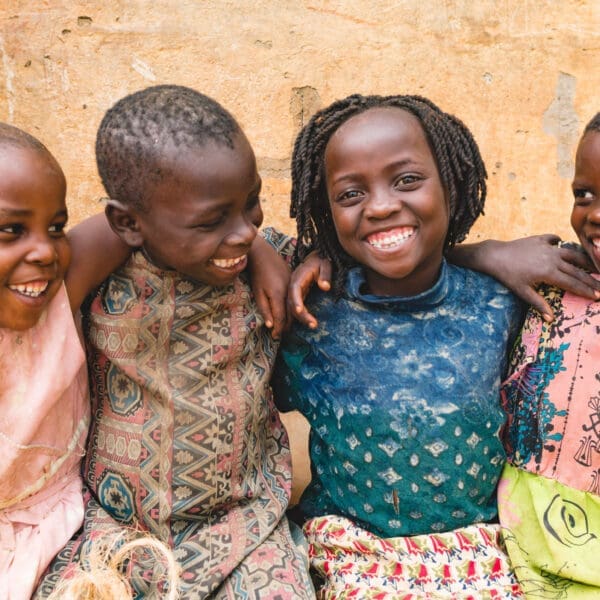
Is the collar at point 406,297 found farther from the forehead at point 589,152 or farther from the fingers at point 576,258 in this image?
the forehead at point 589,152

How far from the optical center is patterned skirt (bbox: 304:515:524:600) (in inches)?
67.9

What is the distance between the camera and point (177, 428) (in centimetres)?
172

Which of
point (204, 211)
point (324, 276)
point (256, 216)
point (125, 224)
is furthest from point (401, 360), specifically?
point (125, 224)

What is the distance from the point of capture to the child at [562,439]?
1.70 metres

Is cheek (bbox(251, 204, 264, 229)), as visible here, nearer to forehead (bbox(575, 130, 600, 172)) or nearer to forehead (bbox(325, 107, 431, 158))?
forehead (bbox(325, 107, 431, 158))

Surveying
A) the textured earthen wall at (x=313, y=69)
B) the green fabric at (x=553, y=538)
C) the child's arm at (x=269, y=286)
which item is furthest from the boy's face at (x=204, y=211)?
the textured earthen wall at (x=313, y=69)

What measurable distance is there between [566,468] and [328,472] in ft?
1.85

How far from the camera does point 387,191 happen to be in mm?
1694

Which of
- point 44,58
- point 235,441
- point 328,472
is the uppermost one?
point 44,58

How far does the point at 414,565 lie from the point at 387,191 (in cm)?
86

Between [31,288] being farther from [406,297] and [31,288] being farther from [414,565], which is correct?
[414,565]

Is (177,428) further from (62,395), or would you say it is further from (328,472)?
(328,472)

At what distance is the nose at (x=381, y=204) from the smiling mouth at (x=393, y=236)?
0.16 ft

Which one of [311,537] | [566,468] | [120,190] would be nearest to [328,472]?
[311,537]
